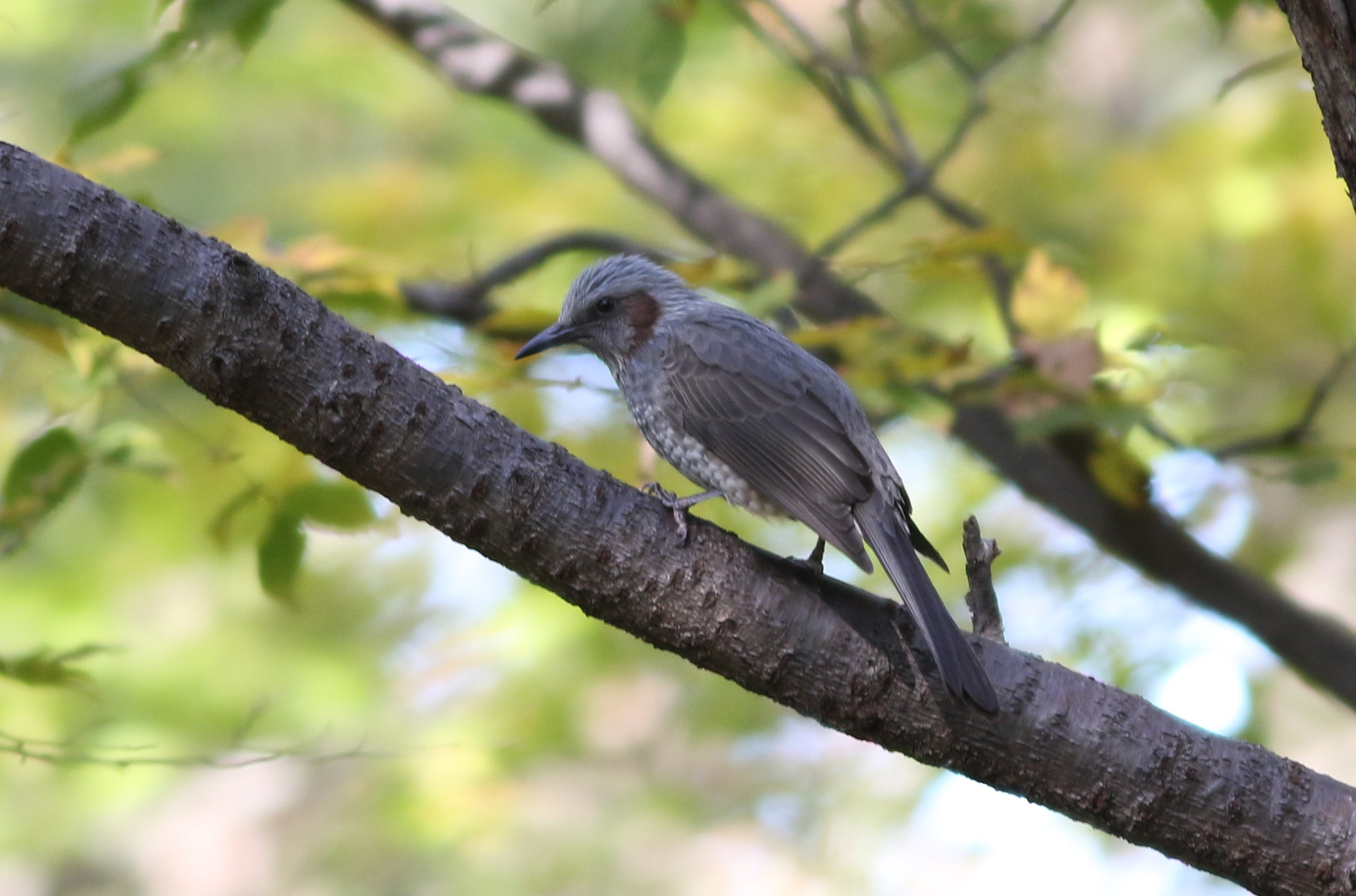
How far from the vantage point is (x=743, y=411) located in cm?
383

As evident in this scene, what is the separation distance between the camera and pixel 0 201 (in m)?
2.27

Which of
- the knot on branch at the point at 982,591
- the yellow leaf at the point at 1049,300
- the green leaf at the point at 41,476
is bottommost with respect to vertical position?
the green leaf at the point at 41,476

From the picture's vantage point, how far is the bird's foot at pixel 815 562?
9.46 ft

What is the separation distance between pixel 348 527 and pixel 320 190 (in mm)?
3184

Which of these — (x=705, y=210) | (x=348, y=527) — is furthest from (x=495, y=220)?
(x=348, y=527)

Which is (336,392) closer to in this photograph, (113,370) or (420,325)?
(113,370)

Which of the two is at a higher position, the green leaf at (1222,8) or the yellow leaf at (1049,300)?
the green leaf at (1222,8)

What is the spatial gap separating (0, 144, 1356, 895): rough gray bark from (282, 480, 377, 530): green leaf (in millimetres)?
1057

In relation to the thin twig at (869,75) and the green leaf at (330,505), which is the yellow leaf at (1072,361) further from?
the green leaf at (330,505)

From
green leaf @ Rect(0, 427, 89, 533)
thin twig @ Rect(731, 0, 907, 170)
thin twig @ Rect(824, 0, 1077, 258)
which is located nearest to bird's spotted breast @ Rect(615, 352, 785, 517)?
thin twig @ Rect(824, 0, 1077, 258)

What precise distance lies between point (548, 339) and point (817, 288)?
1.33 metres

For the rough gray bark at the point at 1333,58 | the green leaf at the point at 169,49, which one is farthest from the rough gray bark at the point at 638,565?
the green leaf at the point at 169,49

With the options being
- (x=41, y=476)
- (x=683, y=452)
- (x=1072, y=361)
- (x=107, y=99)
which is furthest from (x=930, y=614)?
(x=107, y=99)

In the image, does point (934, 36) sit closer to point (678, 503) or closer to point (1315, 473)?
point (1315, 473)
